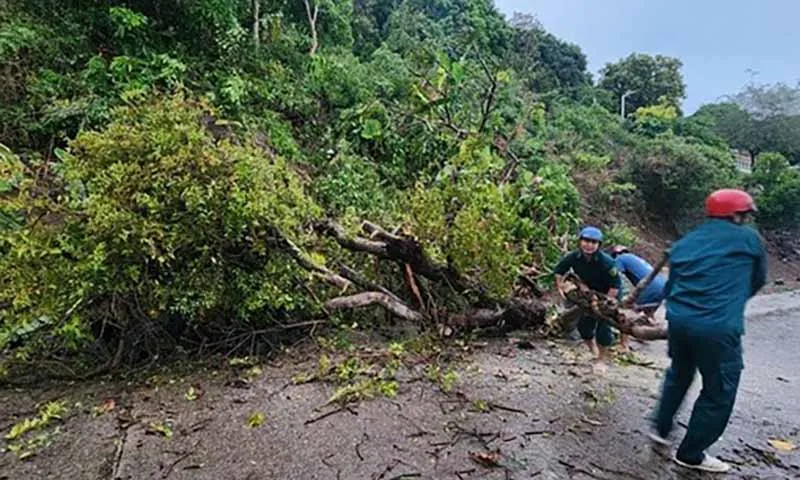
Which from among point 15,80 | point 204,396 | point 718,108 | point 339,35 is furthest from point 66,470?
point 718,108

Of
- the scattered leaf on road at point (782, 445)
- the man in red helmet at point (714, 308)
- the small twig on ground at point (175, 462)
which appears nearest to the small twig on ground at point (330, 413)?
the small twig on ground at point (175, 462)

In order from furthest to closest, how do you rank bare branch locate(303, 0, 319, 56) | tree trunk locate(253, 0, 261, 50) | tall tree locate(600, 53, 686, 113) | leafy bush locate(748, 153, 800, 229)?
tall tree locate(600, 53, 686, 113) → leafy bush locate(748, 153, 800, 229) → bare branch locate(303, 0, 319, 56) → tree trunk locate(253, 0, 261, 50)

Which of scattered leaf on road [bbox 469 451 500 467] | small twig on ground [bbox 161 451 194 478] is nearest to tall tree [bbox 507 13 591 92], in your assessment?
scattered leaf on road [bbox 469 451 500 467]

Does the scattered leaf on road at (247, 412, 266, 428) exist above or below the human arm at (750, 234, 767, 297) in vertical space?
below

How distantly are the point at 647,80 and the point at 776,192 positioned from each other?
1507 cm

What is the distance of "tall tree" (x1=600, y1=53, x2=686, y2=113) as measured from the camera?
28.4m

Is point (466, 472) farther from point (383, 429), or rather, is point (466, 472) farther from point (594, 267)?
point (594, 267)

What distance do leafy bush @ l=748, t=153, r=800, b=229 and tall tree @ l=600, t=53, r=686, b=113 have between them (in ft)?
42.1

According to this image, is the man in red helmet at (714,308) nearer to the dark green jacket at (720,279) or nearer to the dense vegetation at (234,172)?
the dark green jacket at (720,279)

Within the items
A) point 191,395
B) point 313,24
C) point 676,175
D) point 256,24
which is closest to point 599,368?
point 191,395

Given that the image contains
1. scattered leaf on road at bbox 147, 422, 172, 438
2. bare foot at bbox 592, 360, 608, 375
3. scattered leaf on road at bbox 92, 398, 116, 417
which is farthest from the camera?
bare foot at bbox 592, 360, 608, 375

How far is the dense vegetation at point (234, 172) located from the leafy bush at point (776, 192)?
11.7 inches

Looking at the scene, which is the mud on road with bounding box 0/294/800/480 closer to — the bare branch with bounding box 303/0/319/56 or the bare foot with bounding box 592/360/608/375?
the bare foot with bounding box 592/360/608/375

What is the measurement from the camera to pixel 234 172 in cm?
398
